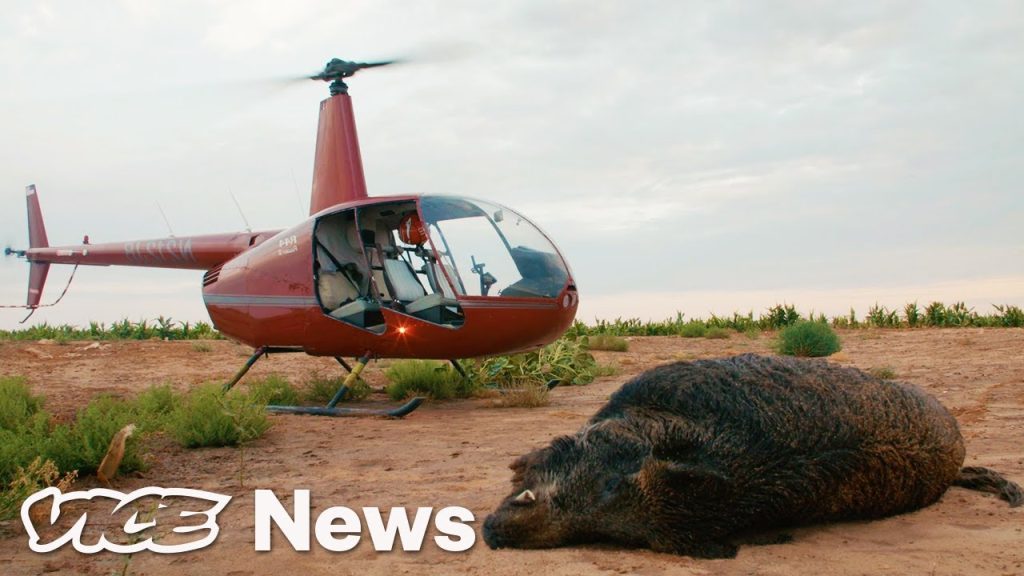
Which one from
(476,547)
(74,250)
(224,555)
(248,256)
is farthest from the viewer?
(74,250)

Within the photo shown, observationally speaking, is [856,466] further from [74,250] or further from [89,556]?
[74,250]

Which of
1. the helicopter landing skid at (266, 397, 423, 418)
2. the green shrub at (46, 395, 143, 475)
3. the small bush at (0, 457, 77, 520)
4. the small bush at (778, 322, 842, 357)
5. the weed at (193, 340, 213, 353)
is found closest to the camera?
the small bush at (0, 457, 77, 520)

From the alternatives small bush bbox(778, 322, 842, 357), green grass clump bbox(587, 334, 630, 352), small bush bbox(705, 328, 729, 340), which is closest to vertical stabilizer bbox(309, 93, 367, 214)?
green grass clump bbox(587, 334, 630, 352)

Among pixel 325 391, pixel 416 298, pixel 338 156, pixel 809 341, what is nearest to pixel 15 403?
pixel 325 391

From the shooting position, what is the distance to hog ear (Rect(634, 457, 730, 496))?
306cm

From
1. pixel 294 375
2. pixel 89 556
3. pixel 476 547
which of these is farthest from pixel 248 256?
pixel 476 547

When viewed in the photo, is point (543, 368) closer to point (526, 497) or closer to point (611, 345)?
point (611, 345)

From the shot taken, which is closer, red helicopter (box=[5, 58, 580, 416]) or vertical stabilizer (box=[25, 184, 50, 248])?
red helicopter (box=[5, 58, 580, 416])

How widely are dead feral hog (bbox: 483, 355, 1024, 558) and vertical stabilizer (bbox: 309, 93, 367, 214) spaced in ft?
28.8

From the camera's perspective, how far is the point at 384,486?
5.03 meters

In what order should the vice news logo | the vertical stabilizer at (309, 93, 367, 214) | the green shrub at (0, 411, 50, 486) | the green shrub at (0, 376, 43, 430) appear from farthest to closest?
1. the vertical stabilizer at (309, 93, 367, 214)
2. the green shrub at (0, 376, 43, 430)
3. the green shrub at (0, 411, 50, 486)
4. the vice news logo

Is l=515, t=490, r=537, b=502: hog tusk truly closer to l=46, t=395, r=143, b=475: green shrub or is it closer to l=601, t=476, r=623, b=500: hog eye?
l=601, t=476, r=623, b=500: hog eye

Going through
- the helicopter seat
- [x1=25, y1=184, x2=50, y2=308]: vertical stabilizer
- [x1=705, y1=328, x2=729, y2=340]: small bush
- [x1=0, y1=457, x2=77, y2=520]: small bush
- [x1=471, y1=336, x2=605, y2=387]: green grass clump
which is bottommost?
[x1=0, y1=457, x2=77, y2=520]: small bush

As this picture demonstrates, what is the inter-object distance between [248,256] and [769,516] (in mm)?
7342
